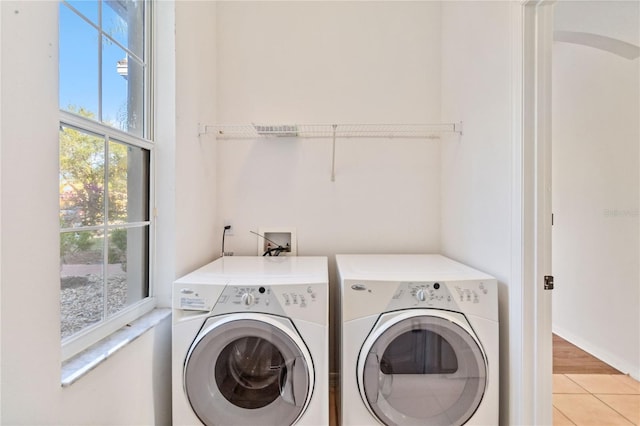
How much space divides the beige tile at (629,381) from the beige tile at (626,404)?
0.12 meters

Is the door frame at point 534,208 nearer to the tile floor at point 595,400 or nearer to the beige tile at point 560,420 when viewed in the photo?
the beige tile at point 560,420

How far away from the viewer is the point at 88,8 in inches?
46.4

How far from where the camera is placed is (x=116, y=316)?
130 cm

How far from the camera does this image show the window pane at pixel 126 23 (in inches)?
51.3

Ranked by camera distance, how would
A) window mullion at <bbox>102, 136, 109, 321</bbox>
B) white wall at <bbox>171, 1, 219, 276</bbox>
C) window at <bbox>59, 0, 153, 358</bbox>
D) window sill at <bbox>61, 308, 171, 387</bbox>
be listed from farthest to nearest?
1. white wall at <bbox>171, 1, 219, 276</bbox>
2. window mullion at <bbox>102, 136, 109, 321</bbox>
3. window at <bbox>59, 0, 153, 358</bbox>
4. window sill at <bbox>61, 308, 171, 387</bbox>

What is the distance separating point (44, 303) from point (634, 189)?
3.28 m

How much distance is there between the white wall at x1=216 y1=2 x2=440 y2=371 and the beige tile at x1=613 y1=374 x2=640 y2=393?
1563 millimetres

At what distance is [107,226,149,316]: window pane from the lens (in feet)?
4.32

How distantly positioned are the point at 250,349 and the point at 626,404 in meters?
2.29

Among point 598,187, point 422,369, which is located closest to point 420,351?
point 422,369

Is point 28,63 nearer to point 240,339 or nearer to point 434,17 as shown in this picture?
point 240,339

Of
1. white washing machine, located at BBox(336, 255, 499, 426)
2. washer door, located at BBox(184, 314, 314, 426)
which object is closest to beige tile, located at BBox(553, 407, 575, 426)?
white washing machine, located at BBox(336, 255, 499, 426)

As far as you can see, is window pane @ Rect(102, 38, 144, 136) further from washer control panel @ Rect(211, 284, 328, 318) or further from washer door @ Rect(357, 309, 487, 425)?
washer door @ Rect(357, 309, 487, 425)

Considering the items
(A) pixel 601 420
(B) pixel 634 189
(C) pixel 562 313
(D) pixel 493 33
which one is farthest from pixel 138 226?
(C) pixel 562 313
